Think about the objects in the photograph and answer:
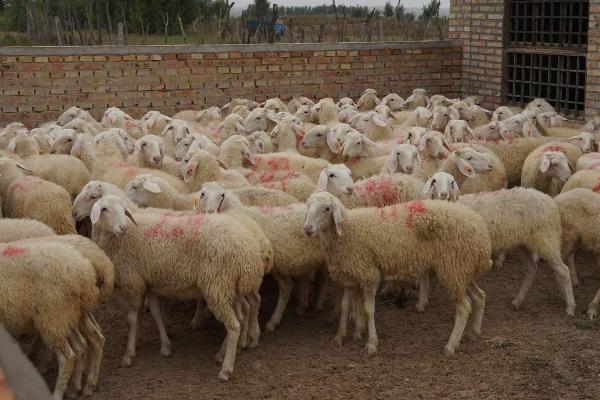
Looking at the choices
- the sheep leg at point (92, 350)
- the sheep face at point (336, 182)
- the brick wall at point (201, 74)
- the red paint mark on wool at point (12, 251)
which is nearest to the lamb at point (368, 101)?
the brick wall at point (201, 74)

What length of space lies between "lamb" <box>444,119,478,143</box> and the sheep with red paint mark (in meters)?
4.84

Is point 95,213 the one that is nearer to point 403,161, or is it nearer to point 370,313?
point 370,313

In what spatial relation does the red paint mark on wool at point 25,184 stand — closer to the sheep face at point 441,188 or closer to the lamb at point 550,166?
the sheep face at point 441,188

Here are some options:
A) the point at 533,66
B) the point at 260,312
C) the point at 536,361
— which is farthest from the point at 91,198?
A: the point at 533,66

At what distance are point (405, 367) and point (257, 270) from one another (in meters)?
1.34

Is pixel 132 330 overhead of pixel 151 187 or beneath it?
beneath

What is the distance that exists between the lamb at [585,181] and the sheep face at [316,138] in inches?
114

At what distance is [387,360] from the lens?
6.09 metres

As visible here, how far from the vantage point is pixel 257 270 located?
585 centimetres

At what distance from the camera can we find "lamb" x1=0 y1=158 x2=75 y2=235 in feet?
23.5

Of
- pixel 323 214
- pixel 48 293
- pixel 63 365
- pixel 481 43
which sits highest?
pixel 481 43

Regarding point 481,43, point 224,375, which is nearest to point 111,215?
point 224,375

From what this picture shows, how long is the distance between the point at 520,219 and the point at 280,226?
208 centimetres

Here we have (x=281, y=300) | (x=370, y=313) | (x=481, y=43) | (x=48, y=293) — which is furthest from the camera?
(x=481, y=43)
